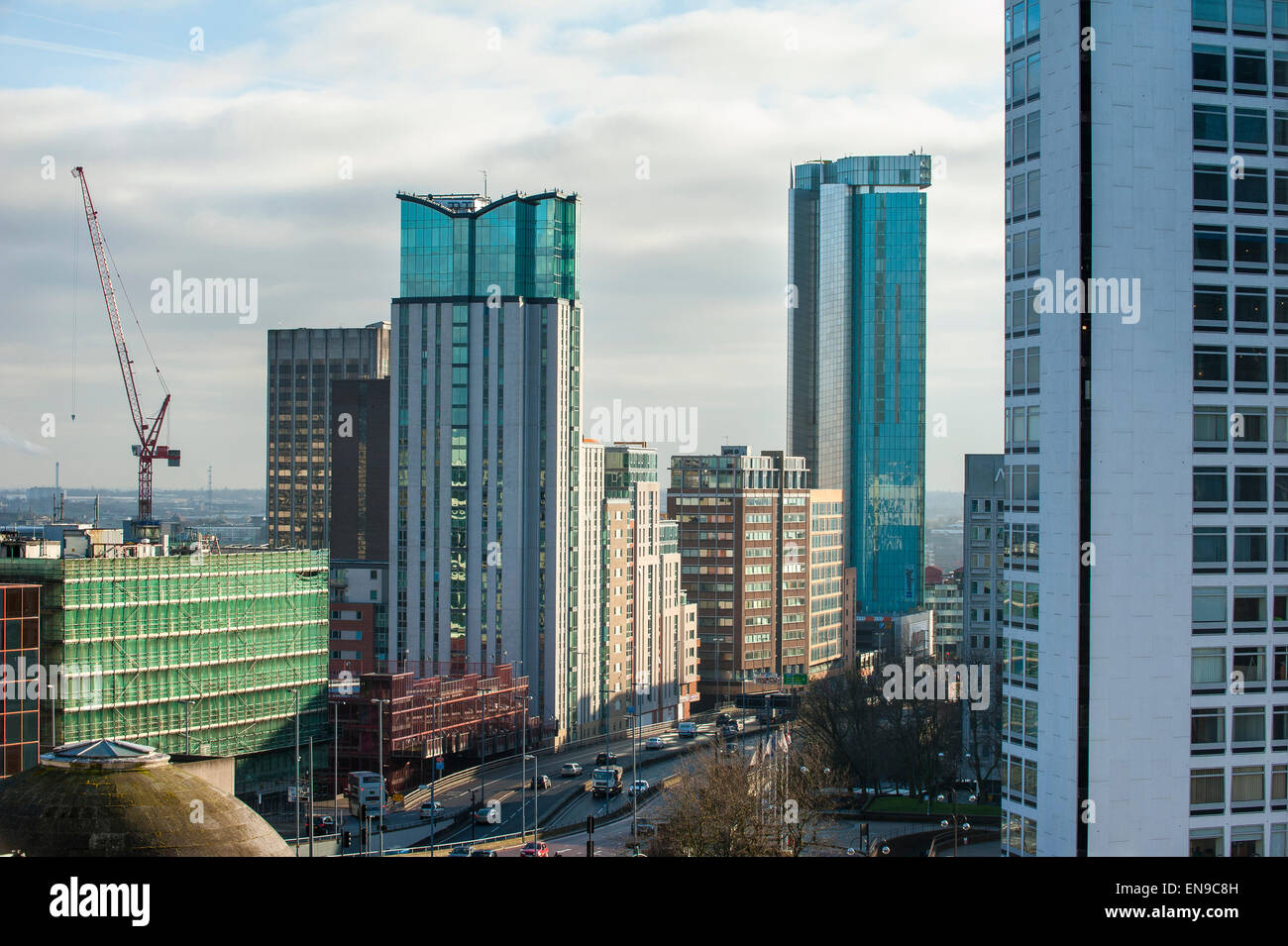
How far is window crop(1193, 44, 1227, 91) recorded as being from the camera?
3431cm

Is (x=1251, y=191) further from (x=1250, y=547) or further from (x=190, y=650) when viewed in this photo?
A: (x=190, y=650)

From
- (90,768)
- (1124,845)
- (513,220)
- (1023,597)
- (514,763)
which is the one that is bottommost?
(514,763)

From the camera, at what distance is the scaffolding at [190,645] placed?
5709 cm

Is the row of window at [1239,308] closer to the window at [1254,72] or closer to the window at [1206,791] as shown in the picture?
the window at [1254,72]

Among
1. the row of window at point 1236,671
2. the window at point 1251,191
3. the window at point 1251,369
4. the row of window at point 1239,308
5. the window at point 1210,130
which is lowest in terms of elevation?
the row of window at point 1236,671

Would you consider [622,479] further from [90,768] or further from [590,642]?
[90,768]

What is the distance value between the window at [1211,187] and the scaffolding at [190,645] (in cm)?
4565

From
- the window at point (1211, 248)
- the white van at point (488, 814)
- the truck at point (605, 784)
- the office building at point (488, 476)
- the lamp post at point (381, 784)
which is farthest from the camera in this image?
the office building at point (488, 476)

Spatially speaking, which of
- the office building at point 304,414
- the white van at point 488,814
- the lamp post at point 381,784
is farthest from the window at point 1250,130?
the office building at point 304,414

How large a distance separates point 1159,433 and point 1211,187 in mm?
6424
